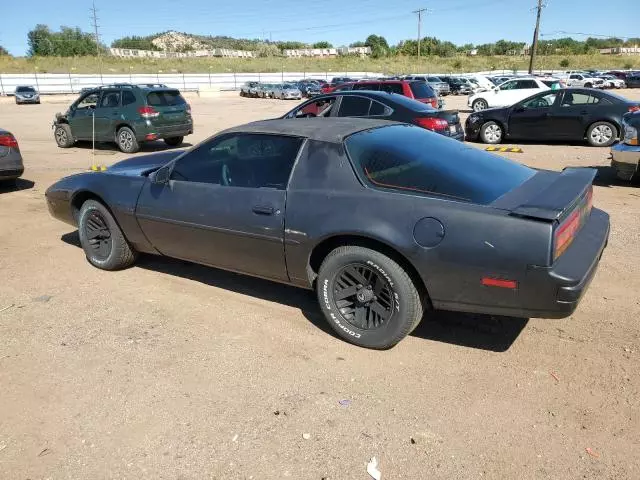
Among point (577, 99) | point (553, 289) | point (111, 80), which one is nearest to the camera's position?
point (553, 289)

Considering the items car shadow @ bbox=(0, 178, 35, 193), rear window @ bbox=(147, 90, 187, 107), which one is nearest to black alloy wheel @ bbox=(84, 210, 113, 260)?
car shadow @ bbox=(0, 178, 35, 193)

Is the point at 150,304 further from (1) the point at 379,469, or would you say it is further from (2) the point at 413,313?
(1) the point at 379,469

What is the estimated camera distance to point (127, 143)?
13531mm

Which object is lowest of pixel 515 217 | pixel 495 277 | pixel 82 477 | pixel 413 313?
pixel 82 477

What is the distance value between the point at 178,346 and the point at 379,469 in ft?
5.87

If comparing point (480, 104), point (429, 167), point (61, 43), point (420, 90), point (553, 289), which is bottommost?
point (553, 289)

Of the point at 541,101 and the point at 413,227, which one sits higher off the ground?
the point at 541,101

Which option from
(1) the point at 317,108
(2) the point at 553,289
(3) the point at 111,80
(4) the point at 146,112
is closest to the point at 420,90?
(1) the point at 317,108

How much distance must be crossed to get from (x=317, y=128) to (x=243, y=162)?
65cm

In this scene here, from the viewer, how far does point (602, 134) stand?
13.2 m

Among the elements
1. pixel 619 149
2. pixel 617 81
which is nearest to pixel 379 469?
pixel 619 149

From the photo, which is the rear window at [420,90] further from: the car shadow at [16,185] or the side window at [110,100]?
the car shadow at [16,185]

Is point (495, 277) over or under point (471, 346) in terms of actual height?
over

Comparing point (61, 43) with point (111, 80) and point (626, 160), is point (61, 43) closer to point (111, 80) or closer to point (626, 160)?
point (111, 80)
